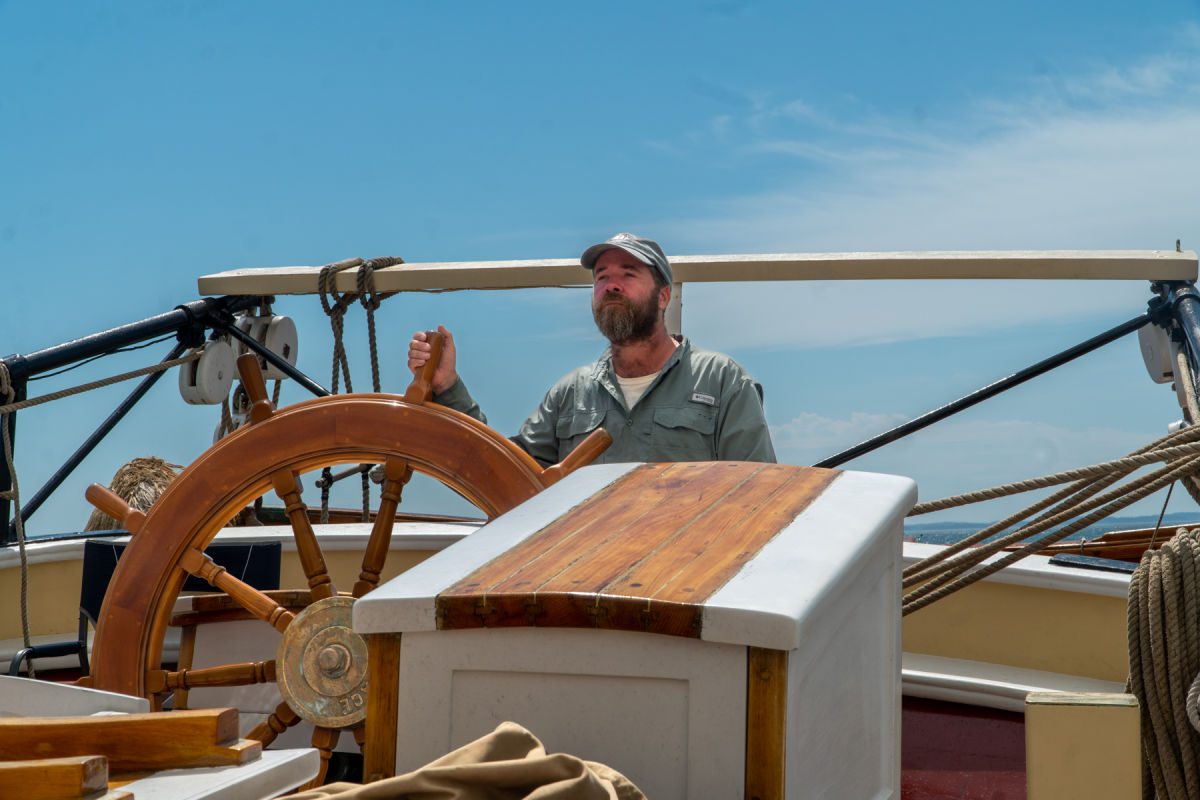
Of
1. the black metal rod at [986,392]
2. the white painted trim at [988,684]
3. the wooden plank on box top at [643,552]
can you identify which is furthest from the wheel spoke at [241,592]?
the black metal rod at [986,392]

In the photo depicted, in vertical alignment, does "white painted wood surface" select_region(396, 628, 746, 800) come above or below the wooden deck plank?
above

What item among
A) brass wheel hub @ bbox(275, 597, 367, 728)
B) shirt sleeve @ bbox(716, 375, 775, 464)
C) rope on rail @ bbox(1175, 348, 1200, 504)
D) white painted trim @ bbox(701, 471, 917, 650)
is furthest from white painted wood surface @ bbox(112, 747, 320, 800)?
rope on rail @ bbox(1175, 348, 1200, 504)

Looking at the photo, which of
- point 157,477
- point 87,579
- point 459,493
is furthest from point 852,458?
point 157,477

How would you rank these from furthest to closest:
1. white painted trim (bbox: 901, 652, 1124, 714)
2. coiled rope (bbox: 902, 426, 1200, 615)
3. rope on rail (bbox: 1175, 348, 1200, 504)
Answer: rope on rail (bbox: 1175, 348, 1200, 504) → white painted trim (bbox: 901, 652, 1124, 714) → coiled rope (bbox: 902, 426, 1200, 615)

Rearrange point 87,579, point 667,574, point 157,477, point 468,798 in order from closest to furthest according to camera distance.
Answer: point 468,798 → point 667,574 → point 87,579 → point 157,477

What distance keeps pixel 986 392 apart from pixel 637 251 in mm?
1246

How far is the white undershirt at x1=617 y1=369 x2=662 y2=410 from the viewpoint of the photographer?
11.0ft

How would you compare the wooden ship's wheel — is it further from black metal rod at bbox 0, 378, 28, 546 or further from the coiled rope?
black metal rod at bbox 0, 378, 28, 546

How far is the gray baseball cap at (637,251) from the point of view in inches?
133

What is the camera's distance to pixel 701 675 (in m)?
1.35

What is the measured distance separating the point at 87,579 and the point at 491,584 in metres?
1.80

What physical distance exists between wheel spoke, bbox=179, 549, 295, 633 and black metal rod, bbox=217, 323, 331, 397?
6.60 feet

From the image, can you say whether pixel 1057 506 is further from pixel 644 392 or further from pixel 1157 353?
pixel 1157 353

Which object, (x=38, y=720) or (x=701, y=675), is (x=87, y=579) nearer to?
(x=38, y=720)
